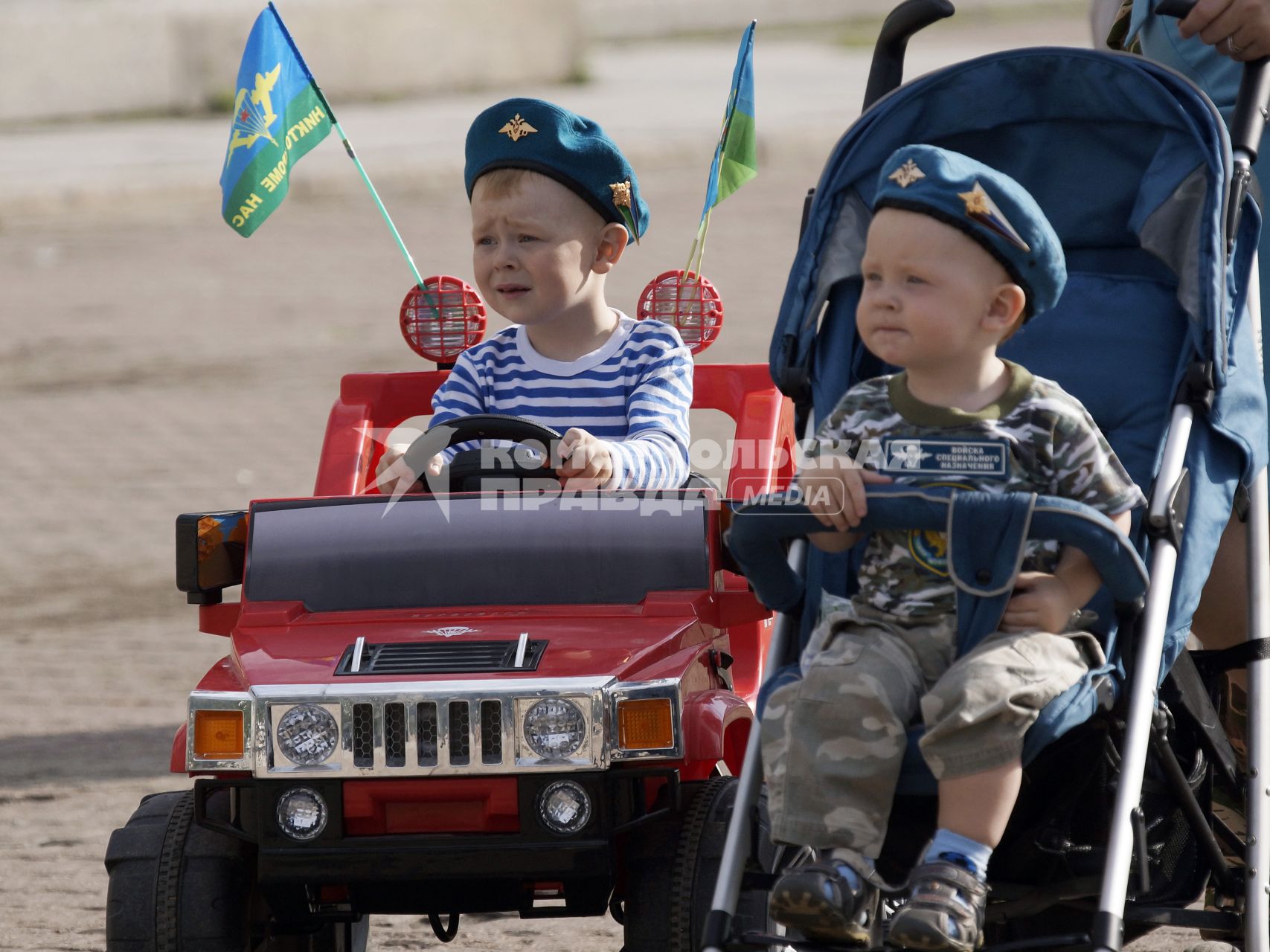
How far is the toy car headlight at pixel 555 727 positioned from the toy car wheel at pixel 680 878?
0.25m

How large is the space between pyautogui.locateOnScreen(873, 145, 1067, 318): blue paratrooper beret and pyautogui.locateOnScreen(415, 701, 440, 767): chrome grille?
4.00 feet

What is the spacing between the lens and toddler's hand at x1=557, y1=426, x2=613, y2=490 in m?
4.39

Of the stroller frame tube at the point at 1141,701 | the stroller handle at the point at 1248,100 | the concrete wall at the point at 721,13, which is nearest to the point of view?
the stroller frame tube at the point at 1141,701

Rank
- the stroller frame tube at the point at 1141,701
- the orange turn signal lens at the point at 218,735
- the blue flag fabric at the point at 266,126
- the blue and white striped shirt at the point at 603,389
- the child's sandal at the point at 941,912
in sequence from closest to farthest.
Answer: the child's sandal at the point at 941,912, the stroller frame tube at the point at 1141,701, the orange turn signal lens at the point at 218,735, the blue and white striped shirt at the point at 603,389, the blue flag fabric at the point at 266,126

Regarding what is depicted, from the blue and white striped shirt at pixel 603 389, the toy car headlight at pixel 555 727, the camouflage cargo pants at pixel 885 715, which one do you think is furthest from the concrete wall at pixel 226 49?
the camouflage cargo pants at pixel 885 715

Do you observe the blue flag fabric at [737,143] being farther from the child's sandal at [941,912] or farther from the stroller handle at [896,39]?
the child's sandal at [941,912]

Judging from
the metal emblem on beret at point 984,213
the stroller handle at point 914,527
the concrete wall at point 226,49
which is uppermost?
the concrete wall at point 226,49

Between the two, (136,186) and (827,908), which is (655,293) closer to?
(827,908)

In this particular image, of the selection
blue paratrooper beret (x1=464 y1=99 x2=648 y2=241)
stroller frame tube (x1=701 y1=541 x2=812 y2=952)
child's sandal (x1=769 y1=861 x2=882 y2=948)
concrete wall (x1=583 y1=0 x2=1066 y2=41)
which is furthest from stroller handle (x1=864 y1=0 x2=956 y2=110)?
concrete wall (x1=583 y1=0 x2=1066 y2=41)

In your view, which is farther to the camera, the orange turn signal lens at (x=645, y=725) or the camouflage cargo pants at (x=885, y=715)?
the orange turn signal lens at (x=645, y=725)

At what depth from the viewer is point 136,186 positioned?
17500mm

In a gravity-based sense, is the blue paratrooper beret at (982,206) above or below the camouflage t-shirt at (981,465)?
above

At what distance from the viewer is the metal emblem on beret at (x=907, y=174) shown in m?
3.38

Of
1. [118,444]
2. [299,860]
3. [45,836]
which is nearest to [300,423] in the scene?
[118,444]
